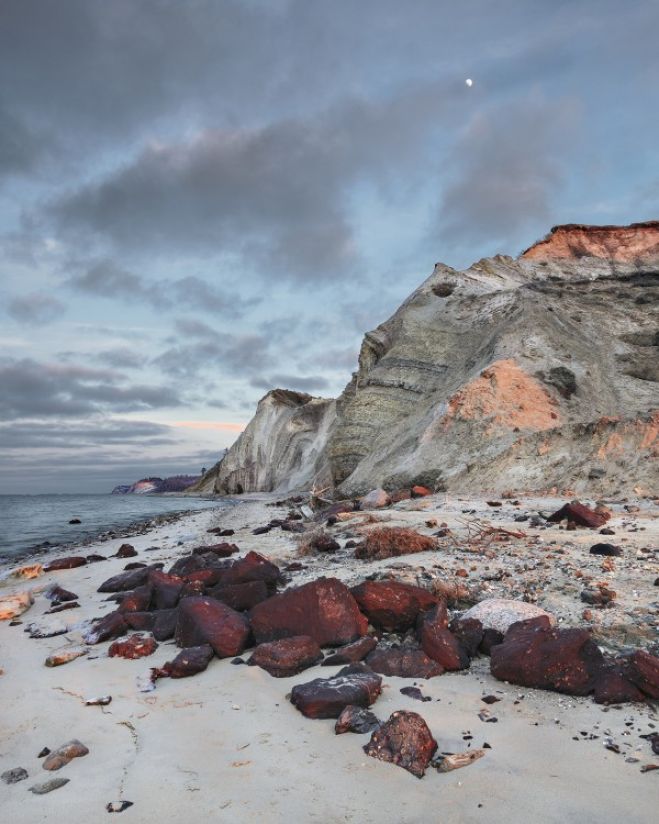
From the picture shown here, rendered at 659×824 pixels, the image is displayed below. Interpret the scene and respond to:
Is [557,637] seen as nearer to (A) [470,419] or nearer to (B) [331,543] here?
(B) [331,543]

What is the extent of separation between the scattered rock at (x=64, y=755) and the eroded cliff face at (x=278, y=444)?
33348 mm

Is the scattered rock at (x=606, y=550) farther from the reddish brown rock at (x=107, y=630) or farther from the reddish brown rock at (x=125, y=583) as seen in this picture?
the reddish brown rock at (x=125, y=583)

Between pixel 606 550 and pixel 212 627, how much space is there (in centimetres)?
424

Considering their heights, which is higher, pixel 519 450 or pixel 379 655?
pixel 519 450

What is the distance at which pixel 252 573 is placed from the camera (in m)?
5.71

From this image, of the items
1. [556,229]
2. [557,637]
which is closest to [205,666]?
[557,637]

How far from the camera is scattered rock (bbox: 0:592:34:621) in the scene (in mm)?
5879

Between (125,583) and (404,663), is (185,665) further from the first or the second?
(125,583)

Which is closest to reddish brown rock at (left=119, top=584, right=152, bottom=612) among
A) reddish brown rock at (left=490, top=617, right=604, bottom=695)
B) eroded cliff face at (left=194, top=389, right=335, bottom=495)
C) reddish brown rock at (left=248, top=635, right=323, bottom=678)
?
reddish brown rock at (left=248, top=635, right=323, bottom=678)

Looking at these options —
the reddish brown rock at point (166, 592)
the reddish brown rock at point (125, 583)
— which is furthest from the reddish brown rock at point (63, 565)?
the reddish brown rock at point (166, 592)

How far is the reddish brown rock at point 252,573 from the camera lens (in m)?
5.68

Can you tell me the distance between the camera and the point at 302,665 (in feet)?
12.3

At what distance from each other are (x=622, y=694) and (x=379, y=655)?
150cm

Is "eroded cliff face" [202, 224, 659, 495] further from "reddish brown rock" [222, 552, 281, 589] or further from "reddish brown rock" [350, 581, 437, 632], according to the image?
"reddish brown rock" [350, 581, 437, 632]
